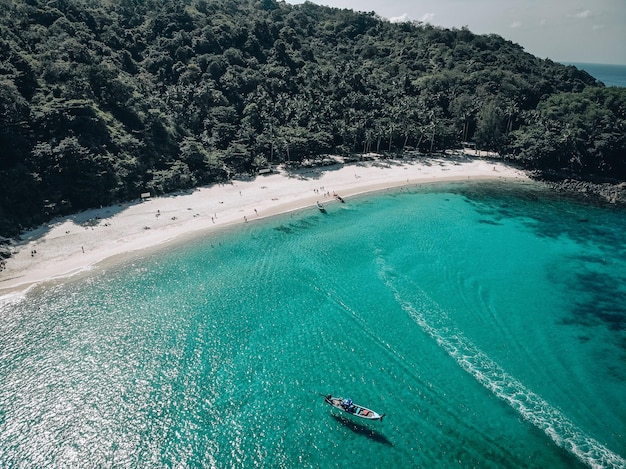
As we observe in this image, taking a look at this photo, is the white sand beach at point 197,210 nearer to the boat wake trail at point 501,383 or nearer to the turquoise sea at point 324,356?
the turquoise sea at point 324,356

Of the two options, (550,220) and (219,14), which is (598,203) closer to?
(550,220)

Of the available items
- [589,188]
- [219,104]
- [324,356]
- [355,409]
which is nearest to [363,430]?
[355,409]

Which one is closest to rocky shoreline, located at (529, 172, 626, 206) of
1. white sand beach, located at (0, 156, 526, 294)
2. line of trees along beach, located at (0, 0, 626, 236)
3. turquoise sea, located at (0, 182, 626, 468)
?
line of trees along beach, located at (0, 0, 626, 236)

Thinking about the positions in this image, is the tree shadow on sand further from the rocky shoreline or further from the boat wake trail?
the rocky shoreline

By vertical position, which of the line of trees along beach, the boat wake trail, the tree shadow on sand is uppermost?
the line of trees along beach

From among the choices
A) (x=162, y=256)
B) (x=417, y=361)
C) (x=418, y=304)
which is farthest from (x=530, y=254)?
(x=162, y=256)

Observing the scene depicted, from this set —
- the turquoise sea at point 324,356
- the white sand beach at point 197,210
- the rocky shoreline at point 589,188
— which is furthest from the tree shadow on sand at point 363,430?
the rocky shoreline at point 589,188

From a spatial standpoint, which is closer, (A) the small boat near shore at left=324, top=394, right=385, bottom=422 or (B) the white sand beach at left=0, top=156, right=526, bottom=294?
(A) the small boat near shore at left=324, top=394, right=385, bottom=422
